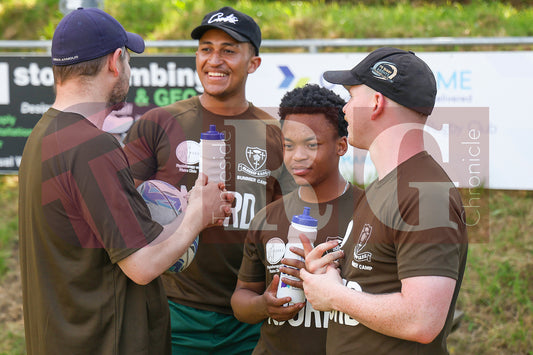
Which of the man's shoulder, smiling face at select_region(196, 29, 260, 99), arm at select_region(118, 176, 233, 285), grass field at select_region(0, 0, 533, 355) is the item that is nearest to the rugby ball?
arm at select_region(118, 176, 233, 285)

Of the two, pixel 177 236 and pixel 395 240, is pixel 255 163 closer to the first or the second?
pixel 177 236

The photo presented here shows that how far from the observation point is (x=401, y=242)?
2146 millimetres

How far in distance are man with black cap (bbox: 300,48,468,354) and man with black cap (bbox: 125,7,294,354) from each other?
1.22m

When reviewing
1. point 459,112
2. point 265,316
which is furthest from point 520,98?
point 265,316

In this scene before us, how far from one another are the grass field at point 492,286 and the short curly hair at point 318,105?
11.5 ft

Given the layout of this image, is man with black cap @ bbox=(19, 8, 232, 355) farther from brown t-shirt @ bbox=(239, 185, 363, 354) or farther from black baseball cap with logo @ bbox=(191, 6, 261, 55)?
black baseball cap with logo @ bbox=(191, 6, 261, 55)

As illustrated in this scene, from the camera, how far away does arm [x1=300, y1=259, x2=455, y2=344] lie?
205 centimetres

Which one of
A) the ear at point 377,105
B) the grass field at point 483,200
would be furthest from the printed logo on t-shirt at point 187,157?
the grass field at point 483,200

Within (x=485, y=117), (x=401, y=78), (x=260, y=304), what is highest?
(x=401, y=78)

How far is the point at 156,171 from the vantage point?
3.86 meters

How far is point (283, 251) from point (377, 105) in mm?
1033

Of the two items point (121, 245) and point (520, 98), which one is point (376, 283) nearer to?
point (121, 245)

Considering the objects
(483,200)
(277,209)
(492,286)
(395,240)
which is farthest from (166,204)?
(483,200)

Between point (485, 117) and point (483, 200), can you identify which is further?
point (483, 200)
